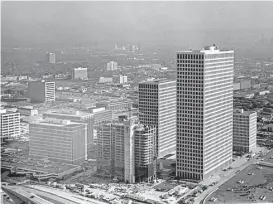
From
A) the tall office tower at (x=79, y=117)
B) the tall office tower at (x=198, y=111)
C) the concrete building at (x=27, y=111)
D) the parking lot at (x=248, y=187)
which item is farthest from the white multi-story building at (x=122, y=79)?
the parking lot at (x=248, y=187)

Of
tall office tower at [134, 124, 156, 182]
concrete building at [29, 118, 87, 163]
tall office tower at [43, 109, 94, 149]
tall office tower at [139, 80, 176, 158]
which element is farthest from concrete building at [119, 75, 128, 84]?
tall office tower at [134, 124, 156, 182]

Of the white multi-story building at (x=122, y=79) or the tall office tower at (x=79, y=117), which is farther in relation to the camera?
the white multi-story building at (x=122, y=79)

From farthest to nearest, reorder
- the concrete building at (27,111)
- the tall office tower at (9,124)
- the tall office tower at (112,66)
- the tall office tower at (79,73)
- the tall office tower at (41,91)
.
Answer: the tall office tower at (112,66), the tall office tower at (79,73), the tall office tower at (41,91), the concrete building at (27,111), the tall office tower at (9,124)

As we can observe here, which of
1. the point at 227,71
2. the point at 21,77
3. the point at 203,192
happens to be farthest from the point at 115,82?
the point at 203,192

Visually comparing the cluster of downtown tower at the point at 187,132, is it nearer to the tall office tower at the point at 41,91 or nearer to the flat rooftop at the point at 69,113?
the flat rooftop at the point at 69,113

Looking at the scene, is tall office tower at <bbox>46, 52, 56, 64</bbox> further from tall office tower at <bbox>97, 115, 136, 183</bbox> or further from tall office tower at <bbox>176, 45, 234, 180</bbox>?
tall office tower at <bbox>176, 45, 234, 180</bbox>
